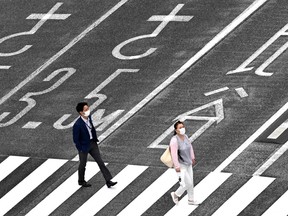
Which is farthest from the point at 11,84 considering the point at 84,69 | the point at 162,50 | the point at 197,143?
the point at 197,143

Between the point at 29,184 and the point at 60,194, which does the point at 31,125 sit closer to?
the point at 29,184

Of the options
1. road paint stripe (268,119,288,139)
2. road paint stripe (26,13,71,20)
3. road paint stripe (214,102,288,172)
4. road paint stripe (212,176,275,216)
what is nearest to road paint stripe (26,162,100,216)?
road paint stripe (214,102,288,172)

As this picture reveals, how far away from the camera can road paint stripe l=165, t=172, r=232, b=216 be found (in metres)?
28.5

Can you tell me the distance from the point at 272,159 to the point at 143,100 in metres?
5.13

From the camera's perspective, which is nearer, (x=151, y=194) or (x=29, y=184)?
(x=151, y=194)

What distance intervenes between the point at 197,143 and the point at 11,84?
22.7 feet

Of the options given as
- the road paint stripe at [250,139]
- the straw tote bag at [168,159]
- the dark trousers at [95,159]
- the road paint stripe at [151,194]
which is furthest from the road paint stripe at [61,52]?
the straw tote bag at [168,159]

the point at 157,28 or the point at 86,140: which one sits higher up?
the point at 86,140

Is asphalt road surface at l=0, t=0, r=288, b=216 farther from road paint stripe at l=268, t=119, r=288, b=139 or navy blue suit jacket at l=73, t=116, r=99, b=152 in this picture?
navy blue suit jacket at l=73, t=116, r=99, b=152

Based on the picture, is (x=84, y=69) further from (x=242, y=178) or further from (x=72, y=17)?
(x=242, y=178)

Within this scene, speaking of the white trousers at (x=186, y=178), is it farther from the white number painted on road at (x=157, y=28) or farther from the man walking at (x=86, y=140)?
the white number painted on road at (x=157, y=28)

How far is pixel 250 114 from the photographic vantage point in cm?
3262

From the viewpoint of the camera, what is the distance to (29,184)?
100 ft

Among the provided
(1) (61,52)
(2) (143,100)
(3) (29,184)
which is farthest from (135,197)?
(1) (61,52)
